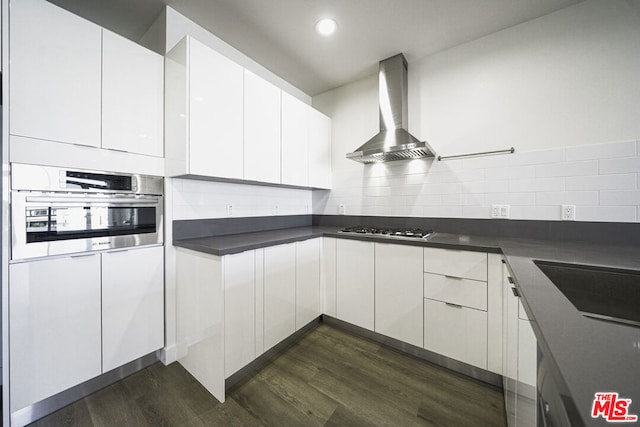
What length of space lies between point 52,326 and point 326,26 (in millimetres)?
2671

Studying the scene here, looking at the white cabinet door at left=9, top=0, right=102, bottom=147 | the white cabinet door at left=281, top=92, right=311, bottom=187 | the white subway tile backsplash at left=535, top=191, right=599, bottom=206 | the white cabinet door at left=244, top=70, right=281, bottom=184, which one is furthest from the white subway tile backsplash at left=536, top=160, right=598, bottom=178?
the white cabinet door at left=9, top=0, right=102, bottom=147

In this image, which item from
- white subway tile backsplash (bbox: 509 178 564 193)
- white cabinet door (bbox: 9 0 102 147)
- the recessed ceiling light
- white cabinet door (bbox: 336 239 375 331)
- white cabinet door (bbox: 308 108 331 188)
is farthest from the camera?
white cabinet door (bbox: 308 108 331 188)

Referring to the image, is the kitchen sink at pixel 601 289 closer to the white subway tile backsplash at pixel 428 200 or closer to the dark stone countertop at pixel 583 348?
the dark stone countertop at pixel 583 348

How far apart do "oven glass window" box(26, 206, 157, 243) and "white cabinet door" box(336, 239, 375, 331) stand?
1492 mm

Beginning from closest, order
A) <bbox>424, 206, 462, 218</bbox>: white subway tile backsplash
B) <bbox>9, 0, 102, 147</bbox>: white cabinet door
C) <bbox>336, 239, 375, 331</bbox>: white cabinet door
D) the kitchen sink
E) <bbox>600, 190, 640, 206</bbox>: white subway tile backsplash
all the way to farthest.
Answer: the kitchen sink → <bbox>9, 0, 102, 147</bbox>: white cabinet door → <bbox>600, 190, 640, 206</bbox>: white subway tile backsplash → <bbox>336, 239, 375, 331</bbox>: white cabinet door → <bbox>424, 206, 462, 218</bbox>: white subway tile backsplash

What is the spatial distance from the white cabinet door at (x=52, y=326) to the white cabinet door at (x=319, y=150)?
1914 millimetres

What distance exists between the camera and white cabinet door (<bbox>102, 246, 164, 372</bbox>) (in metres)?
1.45

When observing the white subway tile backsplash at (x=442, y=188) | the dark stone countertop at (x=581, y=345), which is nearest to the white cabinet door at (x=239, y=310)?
the dark stone countertop at (x=581, y=345)

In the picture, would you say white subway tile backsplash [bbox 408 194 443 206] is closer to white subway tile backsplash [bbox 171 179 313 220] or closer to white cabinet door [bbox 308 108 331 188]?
white cabinet door [bbox 308 108 331 188]

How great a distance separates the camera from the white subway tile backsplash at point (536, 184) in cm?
170

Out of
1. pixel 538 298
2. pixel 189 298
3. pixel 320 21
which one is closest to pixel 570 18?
pixel 320 21

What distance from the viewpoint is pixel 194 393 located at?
143cm

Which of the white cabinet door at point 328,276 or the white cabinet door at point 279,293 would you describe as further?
the white cabinet door at point 328,276

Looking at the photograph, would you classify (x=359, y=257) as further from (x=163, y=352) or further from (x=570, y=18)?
(x=570, y=18)
